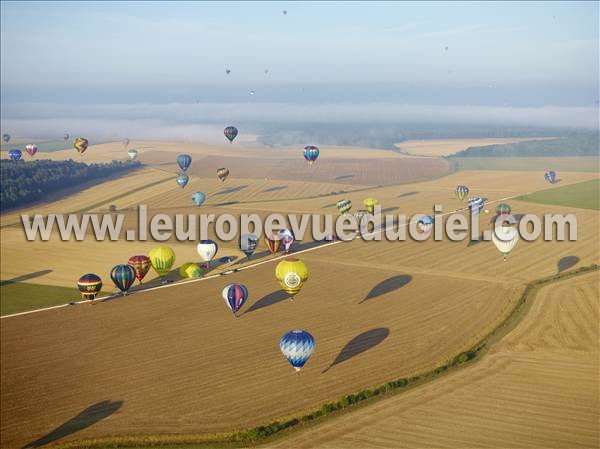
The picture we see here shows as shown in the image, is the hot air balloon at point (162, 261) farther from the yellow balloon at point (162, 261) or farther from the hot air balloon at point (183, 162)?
the hot air balloon at point (183, 162)

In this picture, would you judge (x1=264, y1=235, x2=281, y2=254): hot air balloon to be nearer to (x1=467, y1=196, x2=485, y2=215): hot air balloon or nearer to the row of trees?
(x1=467, y1=196, x2=485, y2=215): hot air balloon

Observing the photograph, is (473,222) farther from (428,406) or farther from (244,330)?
(428,406)

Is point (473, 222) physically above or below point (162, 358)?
above

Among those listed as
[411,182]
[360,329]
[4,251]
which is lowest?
[360,329]

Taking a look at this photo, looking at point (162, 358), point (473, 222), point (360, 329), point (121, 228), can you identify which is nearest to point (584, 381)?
point (360, 329)

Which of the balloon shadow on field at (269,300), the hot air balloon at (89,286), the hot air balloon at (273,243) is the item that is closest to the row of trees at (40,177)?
the hot air balloon at (273,243)

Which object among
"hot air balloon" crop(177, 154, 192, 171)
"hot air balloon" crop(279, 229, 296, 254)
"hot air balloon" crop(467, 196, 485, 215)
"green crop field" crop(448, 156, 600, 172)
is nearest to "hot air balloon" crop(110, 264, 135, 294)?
"hot air balloon" crop(279, 229, 296, 254)
